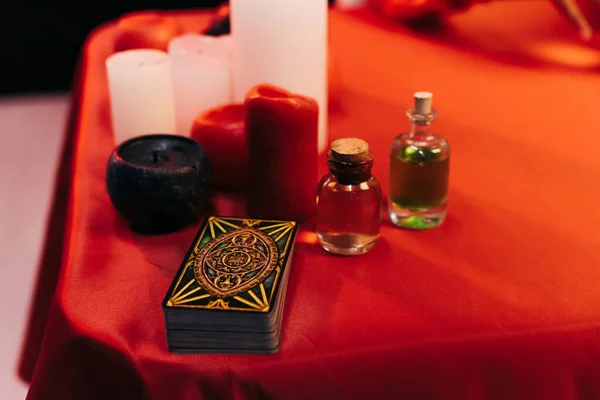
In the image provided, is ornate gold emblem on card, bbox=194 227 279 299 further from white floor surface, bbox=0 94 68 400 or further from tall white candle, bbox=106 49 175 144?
white floor surface, bbox=0 94 68 400

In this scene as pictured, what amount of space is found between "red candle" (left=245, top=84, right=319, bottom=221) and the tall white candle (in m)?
0.24

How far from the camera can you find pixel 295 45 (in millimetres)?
998

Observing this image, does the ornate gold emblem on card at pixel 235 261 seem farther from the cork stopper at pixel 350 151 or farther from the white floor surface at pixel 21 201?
the white floor surface at pixel 21 201

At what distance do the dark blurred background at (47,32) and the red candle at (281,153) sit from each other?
198 centimetres

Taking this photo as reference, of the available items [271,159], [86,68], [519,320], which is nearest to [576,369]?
[519,320]

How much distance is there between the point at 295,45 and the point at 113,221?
334 millimetres

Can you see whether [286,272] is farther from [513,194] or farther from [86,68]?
[86,68]

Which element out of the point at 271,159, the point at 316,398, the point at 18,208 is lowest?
the point at 18,208

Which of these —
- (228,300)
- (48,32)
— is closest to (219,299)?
(228,300)

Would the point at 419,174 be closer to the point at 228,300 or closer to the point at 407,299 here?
the point at 407,299

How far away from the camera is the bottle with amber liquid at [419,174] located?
850mm

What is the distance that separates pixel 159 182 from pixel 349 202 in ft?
0.73

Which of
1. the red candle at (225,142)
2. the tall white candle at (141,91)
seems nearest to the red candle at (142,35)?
the tall white candle at (141,91)

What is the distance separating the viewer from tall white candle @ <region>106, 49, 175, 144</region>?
3.39ft
